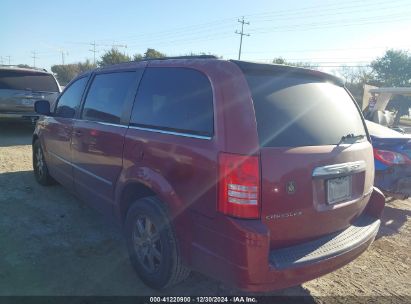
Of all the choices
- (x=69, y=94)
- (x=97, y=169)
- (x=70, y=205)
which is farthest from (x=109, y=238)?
(x=69, y=94)

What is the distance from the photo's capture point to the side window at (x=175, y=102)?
8.31ft

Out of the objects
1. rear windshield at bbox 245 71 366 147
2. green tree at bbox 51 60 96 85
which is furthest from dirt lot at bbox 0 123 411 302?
green tree at bbox 51 60 96 85

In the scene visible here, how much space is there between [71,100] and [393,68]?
218 feet

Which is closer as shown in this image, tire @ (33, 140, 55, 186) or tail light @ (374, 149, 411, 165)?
tail light @ (374, 149, 411, 165)

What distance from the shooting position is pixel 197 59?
9.15ft

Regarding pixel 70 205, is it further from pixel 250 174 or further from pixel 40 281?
pixel 250 174

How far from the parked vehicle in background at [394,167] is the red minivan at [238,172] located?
75.9 inches

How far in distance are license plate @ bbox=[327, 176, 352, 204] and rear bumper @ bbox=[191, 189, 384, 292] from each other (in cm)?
31

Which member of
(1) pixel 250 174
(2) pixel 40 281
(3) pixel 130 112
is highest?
(3) pixel 130 112

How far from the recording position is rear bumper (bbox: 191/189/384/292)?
221cm

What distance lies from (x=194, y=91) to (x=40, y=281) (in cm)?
211

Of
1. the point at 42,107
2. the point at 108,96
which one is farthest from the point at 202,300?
the point at 42,107

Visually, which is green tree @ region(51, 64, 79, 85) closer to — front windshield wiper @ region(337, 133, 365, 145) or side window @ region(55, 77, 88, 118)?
side window @ region(55, 77, 88, 118)

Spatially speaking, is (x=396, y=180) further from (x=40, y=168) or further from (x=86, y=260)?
(x=40, y=168)
